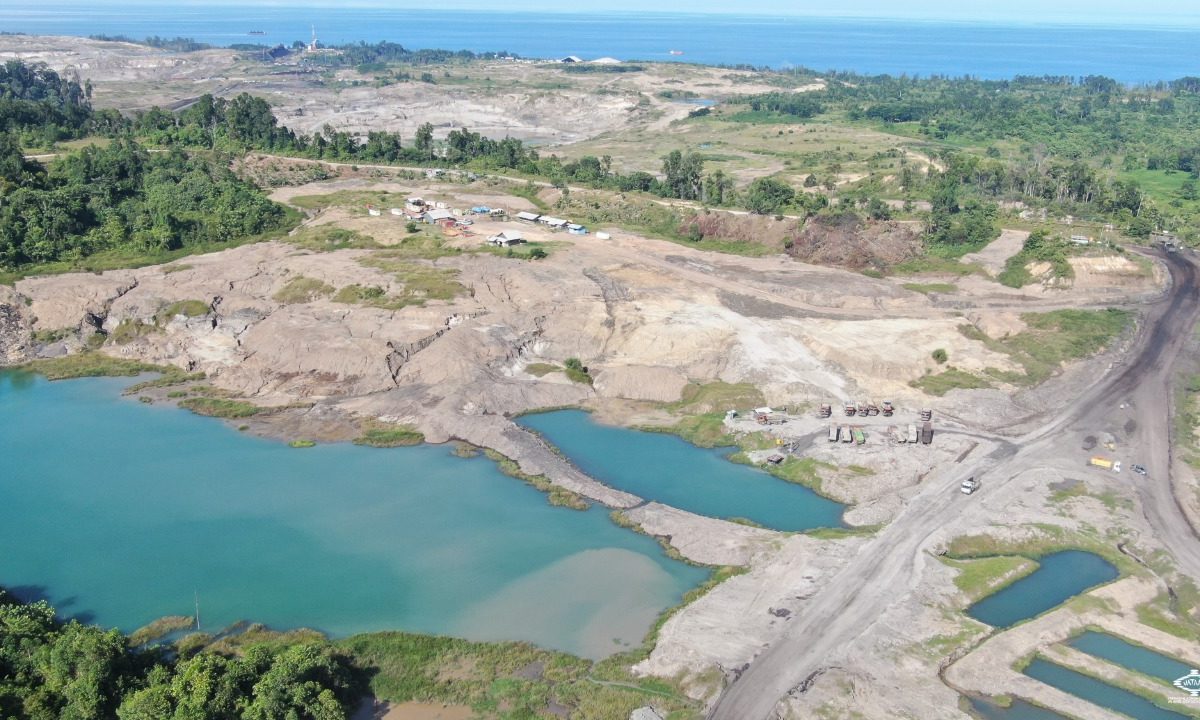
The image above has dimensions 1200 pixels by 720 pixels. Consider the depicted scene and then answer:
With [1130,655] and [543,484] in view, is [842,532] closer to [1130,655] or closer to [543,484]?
[1130,655]

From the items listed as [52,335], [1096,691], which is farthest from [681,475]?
[52,335]

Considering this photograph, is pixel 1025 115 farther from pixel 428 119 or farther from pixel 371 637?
pixel 371 637

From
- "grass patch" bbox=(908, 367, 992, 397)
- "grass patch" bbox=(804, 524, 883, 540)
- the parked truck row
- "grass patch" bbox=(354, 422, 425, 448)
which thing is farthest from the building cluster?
"grass patch" bbox=(804, 524, 883, 540)

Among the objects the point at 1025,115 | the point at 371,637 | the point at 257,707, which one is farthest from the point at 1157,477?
the point at 1025,115

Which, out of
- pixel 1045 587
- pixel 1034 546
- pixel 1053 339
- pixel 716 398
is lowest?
pixel 1045 587

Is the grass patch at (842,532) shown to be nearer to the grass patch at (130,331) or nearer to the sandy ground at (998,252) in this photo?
the sandy ground at (998,252)
